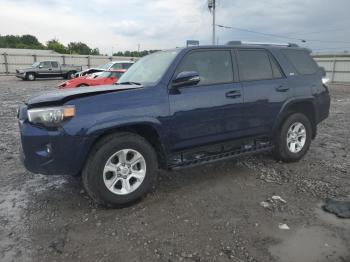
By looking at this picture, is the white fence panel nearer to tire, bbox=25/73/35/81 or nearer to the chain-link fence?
tire, bbox=25/73/35/81

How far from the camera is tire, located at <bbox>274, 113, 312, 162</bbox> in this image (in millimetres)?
5422

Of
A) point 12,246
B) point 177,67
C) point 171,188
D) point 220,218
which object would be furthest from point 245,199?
point 12,246

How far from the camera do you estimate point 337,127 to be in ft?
28.6

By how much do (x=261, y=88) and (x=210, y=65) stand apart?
911mm

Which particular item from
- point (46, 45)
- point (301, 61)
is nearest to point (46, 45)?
point (46, 45)

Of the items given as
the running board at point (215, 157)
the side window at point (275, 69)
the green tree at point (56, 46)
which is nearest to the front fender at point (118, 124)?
the running board at point (215, 157)

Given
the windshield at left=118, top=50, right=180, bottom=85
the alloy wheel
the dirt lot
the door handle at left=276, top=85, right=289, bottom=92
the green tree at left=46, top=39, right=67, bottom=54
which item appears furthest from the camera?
the green tree at left=46, top=39, right=67, bottom=54

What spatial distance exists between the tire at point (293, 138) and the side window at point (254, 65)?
87 cm

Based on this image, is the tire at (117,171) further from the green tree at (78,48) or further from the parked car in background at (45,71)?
the green tree at (78,48)

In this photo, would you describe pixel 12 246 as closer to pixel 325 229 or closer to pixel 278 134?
pixel 325 229

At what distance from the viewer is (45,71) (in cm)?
2716

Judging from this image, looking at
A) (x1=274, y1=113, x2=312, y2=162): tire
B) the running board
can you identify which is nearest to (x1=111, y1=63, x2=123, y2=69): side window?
(x1=274, y1=113, x2=312, y2=162): tire

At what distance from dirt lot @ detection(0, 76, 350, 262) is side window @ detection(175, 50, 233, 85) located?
1466mm

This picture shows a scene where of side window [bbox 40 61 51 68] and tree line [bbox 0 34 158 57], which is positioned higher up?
tree line [bbox 0 34 158 57]
